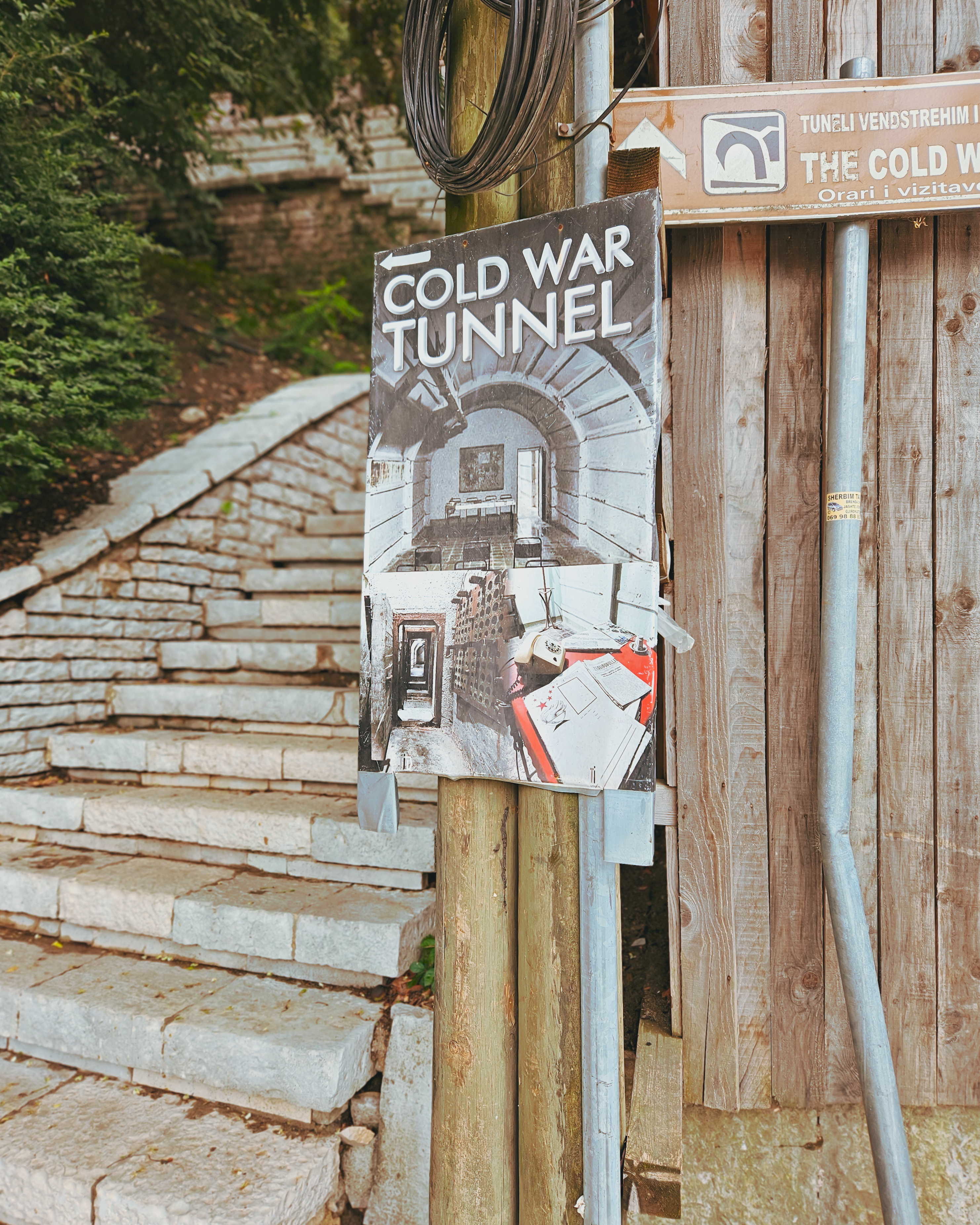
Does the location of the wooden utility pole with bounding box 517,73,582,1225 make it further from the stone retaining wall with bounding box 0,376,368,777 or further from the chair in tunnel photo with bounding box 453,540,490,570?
the stone retaining wall with bounding box 0,376,368,777

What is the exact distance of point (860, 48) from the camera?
5.17 feet

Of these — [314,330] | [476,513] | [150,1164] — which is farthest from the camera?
[314,330]

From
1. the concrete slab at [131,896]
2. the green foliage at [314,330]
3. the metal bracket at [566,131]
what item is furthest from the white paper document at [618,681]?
the green foliage at [314,330]

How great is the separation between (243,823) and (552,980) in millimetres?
1581

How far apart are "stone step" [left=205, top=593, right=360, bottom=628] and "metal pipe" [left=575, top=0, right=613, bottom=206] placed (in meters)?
2.55

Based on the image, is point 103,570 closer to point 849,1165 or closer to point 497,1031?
point 497,1031

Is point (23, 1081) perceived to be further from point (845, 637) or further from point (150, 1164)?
point (845, 637)

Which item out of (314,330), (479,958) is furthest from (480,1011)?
(314,330)

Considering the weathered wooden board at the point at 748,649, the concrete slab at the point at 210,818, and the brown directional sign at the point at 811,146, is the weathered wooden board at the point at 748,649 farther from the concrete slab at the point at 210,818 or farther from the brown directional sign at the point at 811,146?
the concrete slab at the point at 210,818

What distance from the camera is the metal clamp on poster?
1.31 meters

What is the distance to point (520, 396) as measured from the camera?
4.60 feet

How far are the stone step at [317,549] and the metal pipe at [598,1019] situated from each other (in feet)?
10.4

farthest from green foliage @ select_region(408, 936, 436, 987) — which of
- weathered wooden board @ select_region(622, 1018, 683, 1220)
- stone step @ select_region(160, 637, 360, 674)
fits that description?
stone step @ select_region(160, 637, 360, 674)

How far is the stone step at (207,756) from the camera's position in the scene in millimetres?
2898
